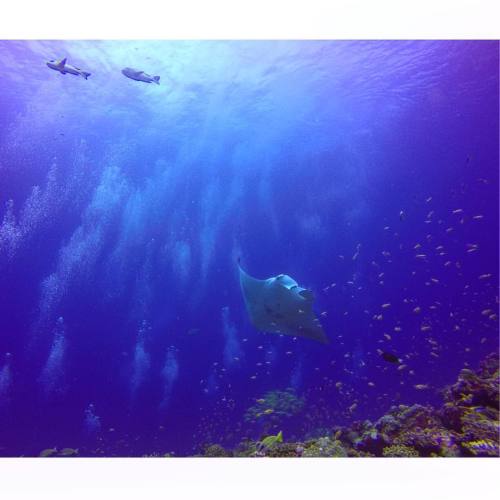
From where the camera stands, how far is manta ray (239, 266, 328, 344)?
6590mm

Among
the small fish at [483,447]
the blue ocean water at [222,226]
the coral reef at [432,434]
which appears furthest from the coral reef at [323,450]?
the blue ocean water at [222,226]

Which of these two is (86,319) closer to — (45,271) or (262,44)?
(45,271)

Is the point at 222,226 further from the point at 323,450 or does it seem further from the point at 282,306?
the point at 323,450

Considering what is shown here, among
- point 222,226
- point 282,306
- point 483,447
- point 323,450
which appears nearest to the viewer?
point 483,447

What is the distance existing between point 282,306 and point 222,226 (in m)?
23.8

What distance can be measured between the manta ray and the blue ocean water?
1.49m

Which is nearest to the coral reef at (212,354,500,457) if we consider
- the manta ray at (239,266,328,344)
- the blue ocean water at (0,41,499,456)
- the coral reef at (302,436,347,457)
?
the coral reef at (302,436,347,457)

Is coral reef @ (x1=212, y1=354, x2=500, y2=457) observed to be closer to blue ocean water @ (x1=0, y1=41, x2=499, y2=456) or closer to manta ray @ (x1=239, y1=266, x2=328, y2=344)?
blue ocean water @ (x1=0, y1=41, x2=499, y2=456)

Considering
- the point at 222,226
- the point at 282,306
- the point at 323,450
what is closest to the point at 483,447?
the point at 323,450

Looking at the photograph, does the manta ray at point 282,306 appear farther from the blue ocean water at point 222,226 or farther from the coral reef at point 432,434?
the coral reef at point 432,434

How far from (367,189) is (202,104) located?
64.3ft

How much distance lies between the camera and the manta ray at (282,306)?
21.6 feet

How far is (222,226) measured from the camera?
99.3 feet

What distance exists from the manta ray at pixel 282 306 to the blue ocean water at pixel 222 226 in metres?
1.49
